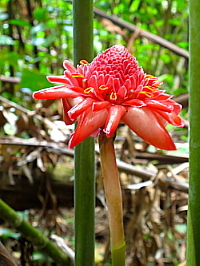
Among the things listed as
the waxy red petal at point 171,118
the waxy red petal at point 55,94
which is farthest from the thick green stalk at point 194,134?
the waxy red petal at point 55,94

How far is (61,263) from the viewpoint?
763 mm

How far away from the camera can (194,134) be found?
1.28 feet

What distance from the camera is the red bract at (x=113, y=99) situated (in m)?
0.35

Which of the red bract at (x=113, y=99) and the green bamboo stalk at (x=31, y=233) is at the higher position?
the red bract at (x=113, y=99)

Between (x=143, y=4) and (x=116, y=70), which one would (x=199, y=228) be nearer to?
(x=116, y=70)

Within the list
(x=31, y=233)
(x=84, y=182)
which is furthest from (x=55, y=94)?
(x=31, y=233)

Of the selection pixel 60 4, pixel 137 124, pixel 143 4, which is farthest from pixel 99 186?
pixel 143 4

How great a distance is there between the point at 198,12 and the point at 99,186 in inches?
27.4

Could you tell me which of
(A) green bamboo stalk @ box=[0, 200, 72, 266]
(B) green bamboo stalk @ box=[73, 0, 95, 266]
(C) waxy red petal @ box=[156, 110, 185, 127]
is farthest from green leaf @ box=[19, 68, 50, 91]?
(C) waxy red petal @ box=[156, 110, 185, 127]

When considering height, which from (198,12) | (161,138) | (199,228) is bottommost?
(199,228)

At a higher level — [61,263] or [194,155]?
[194,155]

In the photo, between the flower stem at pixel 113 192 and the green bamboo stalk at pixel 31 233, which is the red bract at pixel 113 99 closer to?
the flower stem at pixel 113 192

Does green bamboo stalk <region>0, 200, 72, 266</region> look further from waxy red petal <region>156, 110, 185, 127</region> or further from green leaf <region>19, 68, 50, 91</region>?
green leaf <region>19, 68, 50, 91</region>

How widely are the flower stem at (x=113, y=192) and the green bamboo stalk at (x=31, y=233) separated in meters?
0.28
